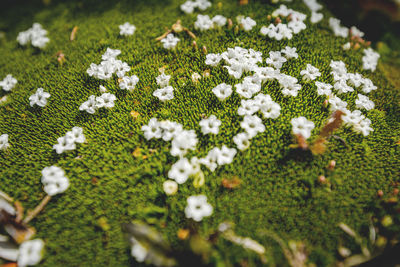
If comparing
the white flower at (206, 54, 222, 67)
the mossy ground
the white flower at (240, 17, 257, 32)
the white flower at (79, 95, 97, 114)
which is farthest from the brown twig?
the white flower at (240, 17, 257, 32)

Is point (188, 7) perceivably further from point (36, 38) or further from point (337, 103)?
point (337, 103)

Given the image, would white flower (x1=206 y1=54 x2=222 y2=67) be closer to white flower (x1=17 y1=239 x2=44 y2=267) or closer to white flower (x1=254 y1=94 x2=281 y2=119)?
white flower (x1=254 y1=94 x2=281 y2=119)

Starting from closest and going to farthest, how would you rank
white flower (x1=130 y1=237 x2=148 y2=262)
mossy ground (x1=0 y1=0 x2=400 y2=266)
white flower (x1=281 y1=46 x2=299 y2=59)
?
white flower (x1=130 y1=237 x2=148 y2=262), mossy ground (x1=0 y1=0 x2=400 y2=266), white flower (x1=281 y1=46 x2=299 y2=59)

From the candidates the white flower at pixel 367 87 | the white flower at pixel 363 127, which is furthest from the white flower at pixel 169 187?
the white flower at pixel 367 87

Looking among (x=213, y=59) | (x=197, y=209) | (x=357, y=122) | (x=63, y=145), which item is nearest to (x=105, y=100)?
(x=63, y=145)

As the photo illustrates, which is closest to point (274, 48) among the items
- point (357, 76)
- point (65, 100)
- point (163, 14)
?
point (357, 76)

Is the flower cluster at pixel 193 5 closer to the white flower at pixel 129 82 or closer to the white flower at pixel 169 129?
the white flower at pixel 129 82
